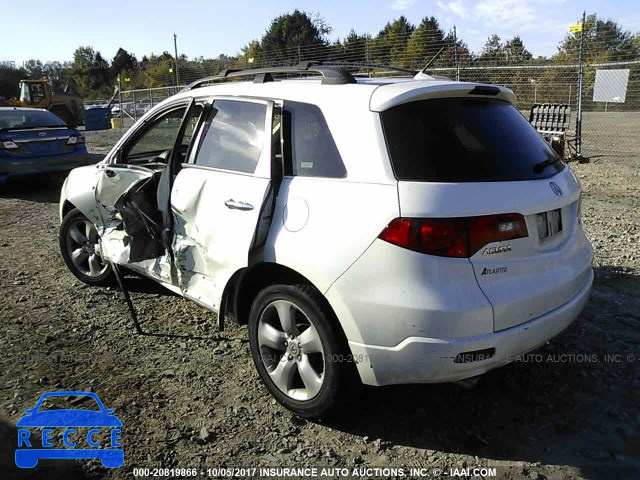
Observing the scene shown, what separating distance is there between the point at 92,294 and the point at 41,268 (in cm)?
115

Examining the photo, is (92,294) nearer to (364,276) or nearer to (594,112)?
(364,276)

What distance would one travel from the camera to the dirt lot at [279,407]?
8.98ft

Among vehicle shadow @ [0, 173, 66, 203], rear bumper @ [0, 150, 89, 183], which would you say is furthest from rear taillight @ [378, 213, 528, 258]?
rear bumper @ [0, 150, 89, 183]

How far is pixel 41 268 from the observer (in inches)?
222

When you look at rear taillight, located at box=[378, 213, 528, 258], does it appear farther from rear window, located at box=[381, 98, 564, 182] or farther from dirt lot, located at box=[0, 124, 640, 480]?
dirt lot, located at box=[0, 124, 640, 480]

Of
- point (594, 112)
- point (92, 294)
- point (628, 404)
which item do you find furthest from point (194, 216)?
point (594, 112)

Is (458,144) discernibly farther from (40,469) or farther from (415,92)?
(40,469)

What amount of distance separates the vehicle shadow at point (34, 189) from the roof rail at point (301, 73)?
6540mm

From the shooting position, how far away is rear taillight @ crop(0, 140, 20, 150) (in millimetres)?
9209

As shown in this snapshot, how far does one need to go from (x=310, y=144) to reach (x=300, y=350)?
3.65 ft

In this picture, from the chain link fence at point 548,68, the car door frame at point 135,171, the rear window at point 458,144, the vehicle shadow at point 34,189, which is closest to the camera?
the rear window at point 458,144

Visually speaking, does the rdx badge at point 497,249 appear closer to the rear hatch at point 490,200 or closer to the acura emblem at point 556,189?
the rear hatch at point 490,200

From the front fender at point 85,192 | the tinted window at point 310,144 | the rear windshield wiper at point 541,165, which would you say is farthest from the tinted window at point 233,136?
the rear windshield wiper at point 541,165

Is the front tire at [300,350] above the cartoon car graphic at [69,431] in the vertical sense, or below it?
above
